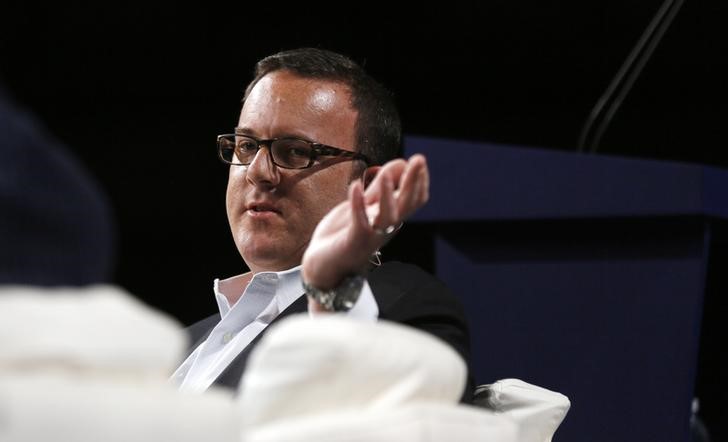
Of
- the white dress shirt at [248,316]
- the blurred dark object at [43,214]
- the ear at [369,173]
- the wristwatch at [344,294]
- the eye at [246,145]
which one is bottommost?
the white dress shirt at [248,316]

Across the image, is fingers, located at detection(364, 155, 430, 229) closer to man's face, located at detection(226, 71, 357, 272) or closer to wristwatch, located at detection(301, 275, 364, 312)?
wristwatch, located at detection(301, 275, 364, 312)

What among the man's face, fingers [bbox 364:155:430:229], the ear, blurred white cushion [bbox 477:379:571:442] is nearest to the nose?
the man's face

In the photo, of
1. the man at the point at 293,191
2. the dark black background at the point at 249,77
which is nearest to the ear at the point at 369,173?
the man at the point at 293,191

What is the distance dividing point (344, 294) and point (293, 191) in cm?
70

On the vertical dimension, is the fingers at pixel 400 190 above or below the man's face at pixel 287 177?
above

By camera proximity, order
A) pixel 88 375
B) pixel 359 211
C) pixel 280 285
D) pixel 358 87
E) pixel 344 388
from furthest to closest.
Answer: pixel 358 87 < pixel 280 285 < pixel 359 211 < pixel 344 388 < pixel 88 375

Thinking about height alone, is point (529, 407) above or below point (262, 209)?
below

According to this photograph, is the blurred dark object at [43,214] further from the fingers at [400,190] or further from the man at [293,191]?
the man at [293,191]

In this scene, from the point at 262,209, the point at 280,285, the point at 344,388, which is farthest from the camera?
the point at 262,209

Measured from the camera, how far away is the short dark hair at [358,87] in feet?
6.07

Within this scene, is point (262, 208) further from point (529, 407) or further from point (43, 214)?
point (43, 214)

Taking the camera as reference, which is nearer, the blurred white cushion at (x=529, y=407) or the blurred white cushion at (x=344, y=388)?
the blurred white cushion at (x=344, y=388)

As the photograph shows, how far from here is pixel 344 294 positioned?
1.08m

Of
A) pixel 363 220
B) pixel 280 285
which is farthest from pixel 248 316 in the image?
pixel 363 220
